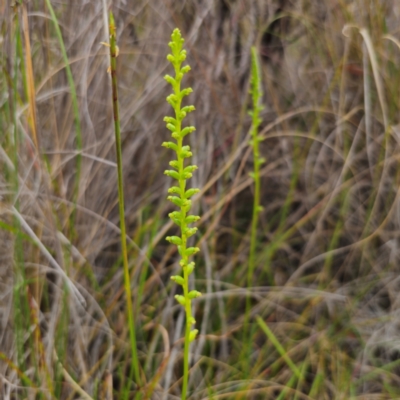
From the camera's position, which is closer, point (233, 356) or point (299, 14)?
point (233, 356)

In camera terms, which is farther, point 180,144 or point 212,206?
point 212,206

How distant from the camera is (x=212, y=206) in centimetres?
168

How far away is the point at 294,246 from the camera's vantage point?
1.84 metres

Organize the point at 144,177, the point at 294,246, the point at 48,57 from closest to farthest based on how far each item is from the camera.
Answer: the point at 48,57 → the point at 144,177 → the point at 294,246

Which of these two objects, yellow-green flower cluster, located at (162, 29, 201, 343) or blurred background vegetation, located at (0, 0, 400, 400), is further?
blurred background vegetation, located at (0, 0, 400, 400)

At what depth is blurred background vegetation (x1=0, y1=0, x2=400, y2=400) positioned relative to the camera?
4.09 feet

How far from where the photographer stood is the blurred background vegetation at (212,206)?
1.25 metres

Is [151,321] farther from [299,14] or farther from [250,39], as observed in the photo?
[299,14]

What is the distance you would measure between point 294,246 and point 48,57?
3.48 feet

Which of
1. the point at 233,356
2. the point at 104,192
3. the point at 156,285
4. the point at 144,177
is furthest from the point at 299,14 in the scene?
the point at 233,356

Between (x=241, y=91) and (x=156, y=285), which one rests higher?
(x=241, y=91)

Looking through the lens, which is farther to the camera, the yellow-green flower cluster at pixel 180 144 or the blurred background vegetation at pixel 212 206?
the blurred background vegetation at pixel 212 206

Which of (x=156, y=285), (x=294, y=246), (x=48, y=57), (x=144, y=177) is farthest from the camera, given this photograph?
(x=294, y=246)

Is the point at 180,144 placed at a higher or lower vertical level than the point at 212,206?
higher
